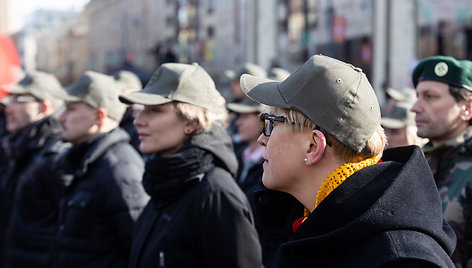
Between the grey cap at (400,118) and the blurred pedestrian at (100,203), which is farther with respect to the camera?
the grey cap at (400,118)

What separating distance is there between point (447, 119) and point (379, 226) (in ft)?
6.66

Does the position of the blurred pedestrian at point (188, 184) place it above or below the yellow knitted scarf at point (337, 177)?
below

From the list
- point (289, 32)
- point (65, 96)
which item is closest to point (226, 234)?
point (65, 96)

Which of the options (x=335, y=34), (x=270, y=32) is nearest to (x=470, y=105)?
(x=335, y=34)

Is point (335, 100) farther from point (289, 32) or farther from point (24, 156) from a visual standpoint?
point (289, 32)

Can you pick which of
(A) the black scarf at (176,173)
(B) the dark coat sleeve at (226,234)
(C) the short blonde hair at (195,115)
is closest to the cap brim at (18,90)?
(C) the short blonde hair at (195,115)

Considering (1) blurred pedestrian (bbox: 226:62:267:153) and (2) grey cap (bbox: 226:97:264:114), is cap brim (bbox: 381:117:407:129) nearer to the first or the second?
(2) grey cap (bbox: 226:97:264:114)

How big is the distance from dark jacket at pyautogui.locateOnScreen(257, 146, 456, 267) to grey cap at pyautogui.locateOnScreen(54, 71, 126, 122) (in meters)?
2.75

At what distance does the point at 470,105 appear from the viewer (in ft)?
11.0

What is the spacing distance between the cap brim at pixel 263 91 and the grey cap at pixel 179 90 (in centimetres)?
121

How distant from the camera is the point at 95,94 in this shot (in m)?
4.24

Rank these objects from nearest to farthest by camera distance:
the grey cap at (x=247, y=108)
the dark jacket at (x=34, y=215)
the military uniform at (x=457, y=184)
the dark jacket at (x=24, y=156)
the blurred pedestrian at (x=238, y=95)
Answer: the military uniform at (x=457, y=184) < the dark jacket at (x=34, y=215) < the dark jacket at (x=24, y=156) < the grey cap at (x=247, y=108) < the blurred pedestrian at (x=238, y=95)

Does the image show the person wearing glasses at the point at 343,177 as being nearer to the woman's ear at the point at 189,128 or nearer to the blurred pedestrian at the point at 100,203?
the woman's ear at the point at 189,128

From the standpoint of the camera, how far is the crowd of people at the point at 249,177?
5.50 ft
